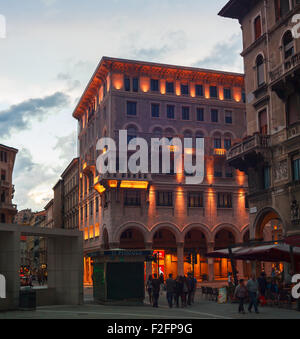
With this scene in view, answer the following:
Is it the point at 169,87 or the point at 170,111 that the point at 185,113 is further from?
the point at 169,87

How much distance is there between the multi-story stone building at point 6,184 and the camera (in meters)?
78.0

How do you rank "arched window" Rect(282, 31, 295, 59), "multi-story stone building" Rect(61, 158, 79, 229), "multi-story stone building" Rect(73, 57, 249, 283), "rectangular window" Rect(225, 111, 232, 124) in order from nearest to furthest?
"arched window" Rect(282, 31, 295, 59), "multi-story stone building" Rect(73, 57, 249, 283), "rectangular window" Rect(225, 111, 232, 124), "multi-story stone building" Rect(61, 158, 79, 229)

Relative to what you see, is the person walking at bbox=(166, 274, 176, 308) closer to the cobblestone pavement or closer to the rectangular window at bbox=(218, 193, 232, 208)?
the cobblestone pavement

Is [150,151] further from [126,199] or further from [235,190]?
[235,190]

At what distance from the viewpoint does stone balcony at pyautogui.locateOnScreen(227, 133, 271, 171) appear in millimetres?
34812

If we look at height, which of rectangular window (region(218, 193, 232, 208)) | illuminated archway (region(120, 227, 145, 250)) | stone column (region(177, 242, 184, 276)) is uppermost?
rectangular window (region(218, 193, 232, 208))

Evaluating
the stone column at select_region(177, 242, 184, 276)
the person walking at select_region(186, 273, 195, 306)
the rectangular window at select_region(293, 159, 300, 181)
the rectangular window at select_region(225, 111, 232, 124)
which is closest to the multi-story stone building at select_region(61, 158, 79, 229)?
the stone column at select_region(177, 242, 184, 276)

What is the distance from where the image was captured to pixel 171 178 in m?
59.2

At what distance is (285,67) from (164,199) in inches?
1143

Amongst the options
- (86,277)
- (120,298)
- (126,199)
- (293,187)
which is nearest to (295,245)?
(293,187)

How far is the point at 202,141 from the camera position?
61406mm

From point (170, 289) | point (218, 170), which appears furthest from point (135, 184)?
point (170, 289)

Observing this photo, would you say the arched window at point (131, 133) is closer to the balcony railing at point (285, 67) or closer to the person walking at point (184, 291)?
the balcony railing at point (285, 67)

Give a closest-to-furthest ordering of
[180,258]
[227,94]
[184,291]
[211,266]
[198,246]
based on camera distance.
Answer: [184,291]
[180,258]
[211,266]
[198,246]
[227,94]
